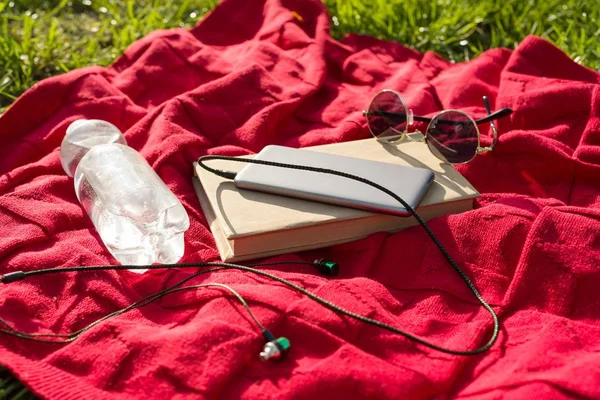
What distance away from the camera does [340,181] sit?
1.57 meters

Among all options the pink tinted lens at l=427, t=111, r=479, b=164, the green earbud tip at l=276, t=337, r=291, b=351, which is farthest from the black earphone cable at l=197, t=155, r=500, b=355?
the pink tinted lens at l=427, t=111, r=479, b=164

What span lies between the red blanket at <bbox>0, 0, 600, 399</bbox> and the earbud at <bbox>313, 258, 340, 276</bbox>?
→ 4 centimetres

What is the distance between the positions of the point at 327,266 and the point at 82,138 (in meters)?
0.82

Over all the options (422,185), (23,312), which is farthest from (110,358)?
(422,185)

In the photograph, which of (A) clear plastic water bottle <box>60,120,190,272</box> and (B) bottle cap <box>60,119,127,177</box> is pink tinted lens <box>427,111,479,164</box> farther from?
(B) bottle cap <box>60,119,127,177</box>

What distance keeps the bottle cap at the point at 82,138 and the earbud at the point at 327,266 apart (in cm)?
73

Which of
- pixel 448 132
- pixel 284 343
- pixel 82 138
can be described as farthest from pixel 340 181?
pixel 82 138

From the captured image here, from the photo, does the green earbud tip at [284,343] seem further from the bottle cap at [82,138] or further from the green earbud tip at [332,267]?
the bottle cap at [82,138]

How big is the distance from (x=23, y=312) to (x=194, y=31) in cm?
150

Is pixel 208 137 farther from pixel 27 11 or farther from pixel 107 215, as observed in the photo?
pixel 27 11

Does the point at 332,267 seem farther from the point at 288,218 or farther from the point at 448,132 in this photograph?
the point at 448,132

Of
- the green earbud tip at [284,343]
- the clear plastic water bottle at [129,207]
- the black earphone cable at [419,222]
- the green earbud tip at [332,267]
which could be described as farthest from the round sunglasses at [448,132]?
the green earbud tip at [284,343]

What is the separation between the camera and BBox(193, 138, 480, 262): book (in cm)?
148

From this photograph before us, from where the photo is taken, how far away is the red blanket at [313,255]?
1.19m
